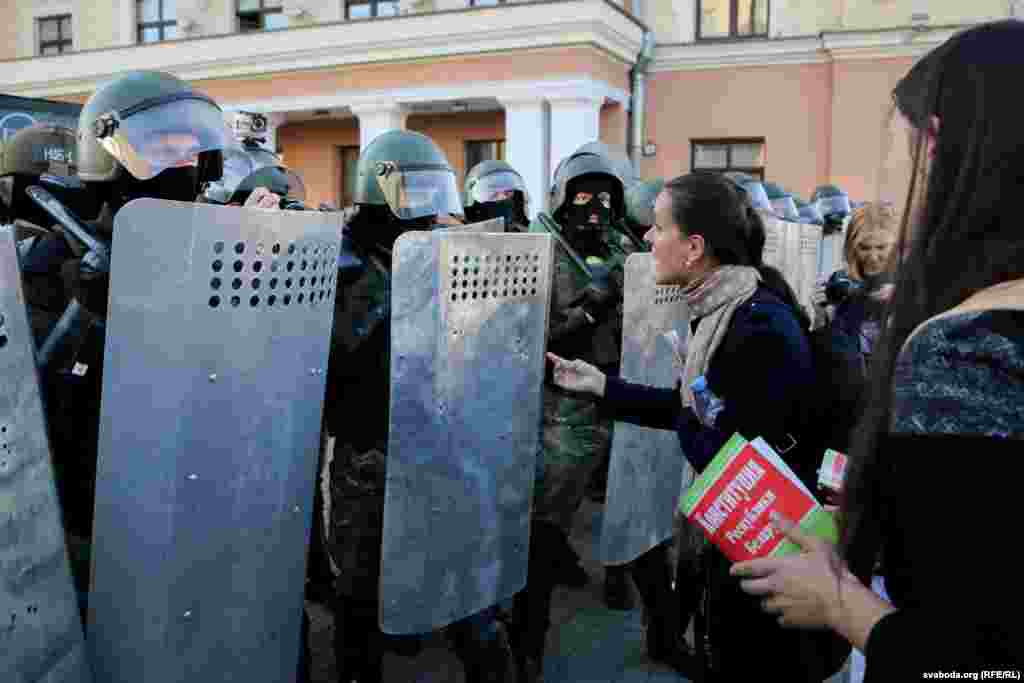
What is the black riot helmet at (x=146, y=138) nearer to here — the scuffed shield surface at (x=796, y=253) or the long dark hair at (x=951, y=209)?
the long dark hair at (x=951, y=209)

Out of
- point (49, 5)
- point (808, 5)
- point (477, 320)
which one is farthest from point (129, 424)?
point (49, 5)

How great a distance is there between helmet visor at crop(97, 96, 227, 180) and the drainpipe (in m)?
16.6

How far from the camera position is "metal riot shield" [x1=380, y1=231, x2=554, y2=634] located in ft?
7.51

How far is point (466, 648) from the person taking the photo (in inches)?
109

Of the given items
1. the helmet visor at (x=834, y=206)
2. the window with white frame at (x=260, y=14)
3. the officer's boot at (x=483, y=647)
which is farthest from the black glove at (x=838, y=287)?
the window with white frame at (x=260, y=14)

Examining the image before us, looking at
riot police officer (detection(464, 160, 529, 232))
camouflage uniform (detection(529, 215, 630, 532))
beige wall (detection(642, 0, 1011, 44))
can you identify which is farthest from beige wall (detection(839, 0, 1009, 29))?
camouflage uniform (detection(529, 215, 630, 532))

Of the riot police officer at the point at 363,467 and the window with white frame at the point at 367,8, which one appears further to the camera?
the window with white frame at the point at 367,8

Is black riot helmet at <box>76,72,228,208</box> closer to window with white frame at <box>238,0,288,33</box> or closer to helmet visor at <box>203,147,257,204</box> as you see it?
helmet visor at <box>203,147,257,204</box>

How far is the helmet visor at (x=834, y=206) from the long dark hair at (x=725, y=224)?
8701 mm

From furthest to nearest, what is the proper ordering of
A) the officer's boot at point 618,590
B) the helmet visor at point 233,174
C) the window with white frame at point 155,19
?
the window with white frame at point 155,19 → the helmet visor at point 233,174 → the officer's boot at point 618,590

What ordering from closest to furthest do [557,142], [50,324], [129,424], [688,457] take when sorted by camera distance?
[129,424]
[688,457]
[50,324]
[557,142]

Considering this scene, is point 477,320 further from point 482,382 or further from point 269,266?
point 269,266

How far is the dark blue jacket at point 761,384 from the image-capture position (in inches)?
82.2

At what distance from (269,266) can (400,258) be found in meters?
0.41
